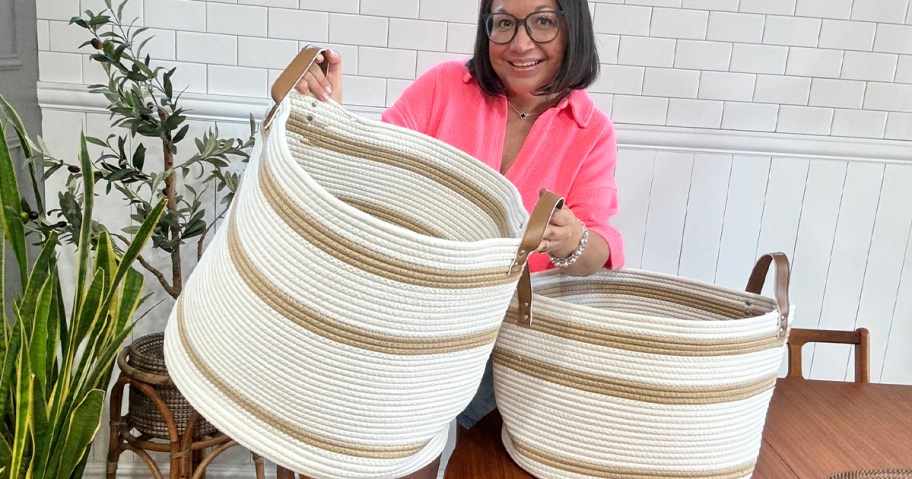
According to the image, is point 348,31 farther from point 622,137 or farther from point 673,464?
point 673,464

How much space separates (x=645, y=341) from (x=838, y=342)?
870 millimetres

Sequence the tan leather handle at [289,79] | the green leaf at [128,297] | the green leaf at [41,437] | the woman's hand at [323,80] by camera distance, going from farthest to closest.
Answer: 1. the green leaf at [128,297]
2. the green leaf at [41,437]
3. the woman's hand at [323,80]
4. the tan leather handle at [289,79]

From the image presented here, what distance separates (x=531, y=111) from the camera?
4.30ft

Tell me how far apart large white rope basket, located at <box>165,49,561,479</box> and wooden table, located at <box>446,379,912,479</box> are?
20 centimetres

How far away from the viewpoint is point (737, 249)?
1909mm

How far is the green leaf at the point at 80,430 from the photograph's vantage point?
1133mm

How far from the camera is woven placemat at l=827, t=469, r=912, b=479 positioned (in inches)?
39.7

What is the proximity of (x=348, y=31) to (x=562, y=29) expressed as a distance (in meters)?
0.70

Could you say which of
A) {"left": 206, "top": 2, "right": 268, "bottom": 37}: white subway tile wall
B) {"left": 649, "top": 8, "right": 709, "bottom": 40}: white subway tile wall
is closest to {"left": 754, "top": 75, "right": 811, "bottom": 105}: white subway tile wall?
{"left": 649, "top": 8, "right": 709, "bottom": 40}: white subway tile wall

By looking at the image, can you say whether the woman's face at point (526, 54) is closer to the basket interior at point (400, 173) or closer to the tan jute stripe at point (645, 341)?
the basket interior at point (400, 173)

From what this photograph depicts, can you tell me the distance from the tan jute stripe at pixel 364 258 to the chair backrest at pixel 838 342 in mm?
1060

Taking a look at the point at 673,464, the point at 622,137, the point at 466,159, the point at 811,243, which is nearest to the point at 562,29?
the point at 466,159

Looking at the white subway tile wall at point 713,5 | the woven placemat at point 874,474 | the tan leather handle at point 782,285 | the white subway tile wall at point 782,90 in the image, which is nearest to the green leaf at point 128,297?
the tan leather handle at point 782,285

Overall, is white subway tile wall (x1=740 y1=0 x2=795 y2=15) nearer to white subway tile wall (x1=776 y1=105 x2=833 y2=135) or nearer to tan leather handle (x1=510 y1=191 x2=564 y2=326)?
white subway tile wall (x1=776 y1=105 x2=833 y2=135)
